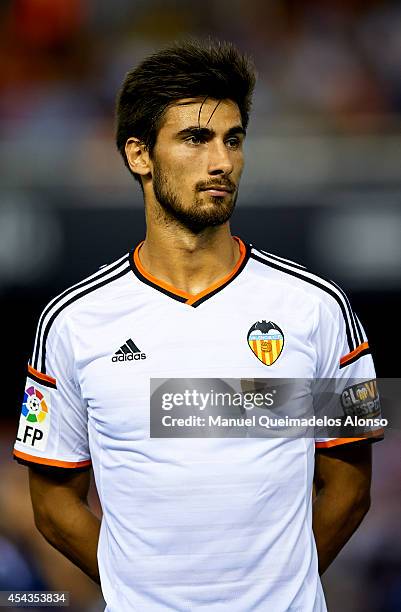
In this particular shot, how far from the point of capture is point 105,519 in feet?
8.77

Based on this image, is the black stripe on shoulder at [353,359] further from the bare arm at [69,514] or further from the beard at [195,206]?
the bare arm at [69,514]

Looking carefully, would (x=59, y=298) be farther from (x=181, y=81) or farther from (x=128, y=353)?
(x=181, y=81)

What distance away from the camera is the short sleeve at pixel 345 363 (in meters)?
2.65

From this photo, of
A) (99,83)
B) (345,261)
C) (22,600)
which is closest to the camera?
(22,600)

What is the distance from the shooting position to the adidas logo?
2.63m

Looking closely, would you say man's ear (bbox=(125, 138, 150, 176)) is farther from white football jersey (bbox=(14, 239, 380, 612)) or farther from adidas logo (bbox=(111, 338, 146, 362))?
adidas logo (bbox=(111, 338, 146, 362))

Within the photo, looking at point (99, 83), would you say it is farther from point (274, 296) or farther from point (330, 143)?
point (274, 296)

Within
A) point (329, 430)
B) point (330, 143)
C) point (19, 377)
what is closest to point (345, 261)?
point (330, 143)

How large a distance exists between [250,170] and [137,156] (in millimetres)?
3271

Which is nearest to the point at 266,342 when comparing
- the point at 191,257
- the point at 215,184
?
the point at 191,257

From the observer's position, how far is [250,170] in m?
6.00

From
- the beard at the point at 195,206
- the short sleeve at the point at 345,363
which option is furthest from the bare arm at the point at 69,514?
the beard at the point at 195,206

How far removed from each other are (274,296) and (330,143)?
3.87 metres

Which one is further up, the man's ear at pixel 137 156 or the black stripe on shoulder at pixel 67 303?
the man's ear at pixel 137 156
